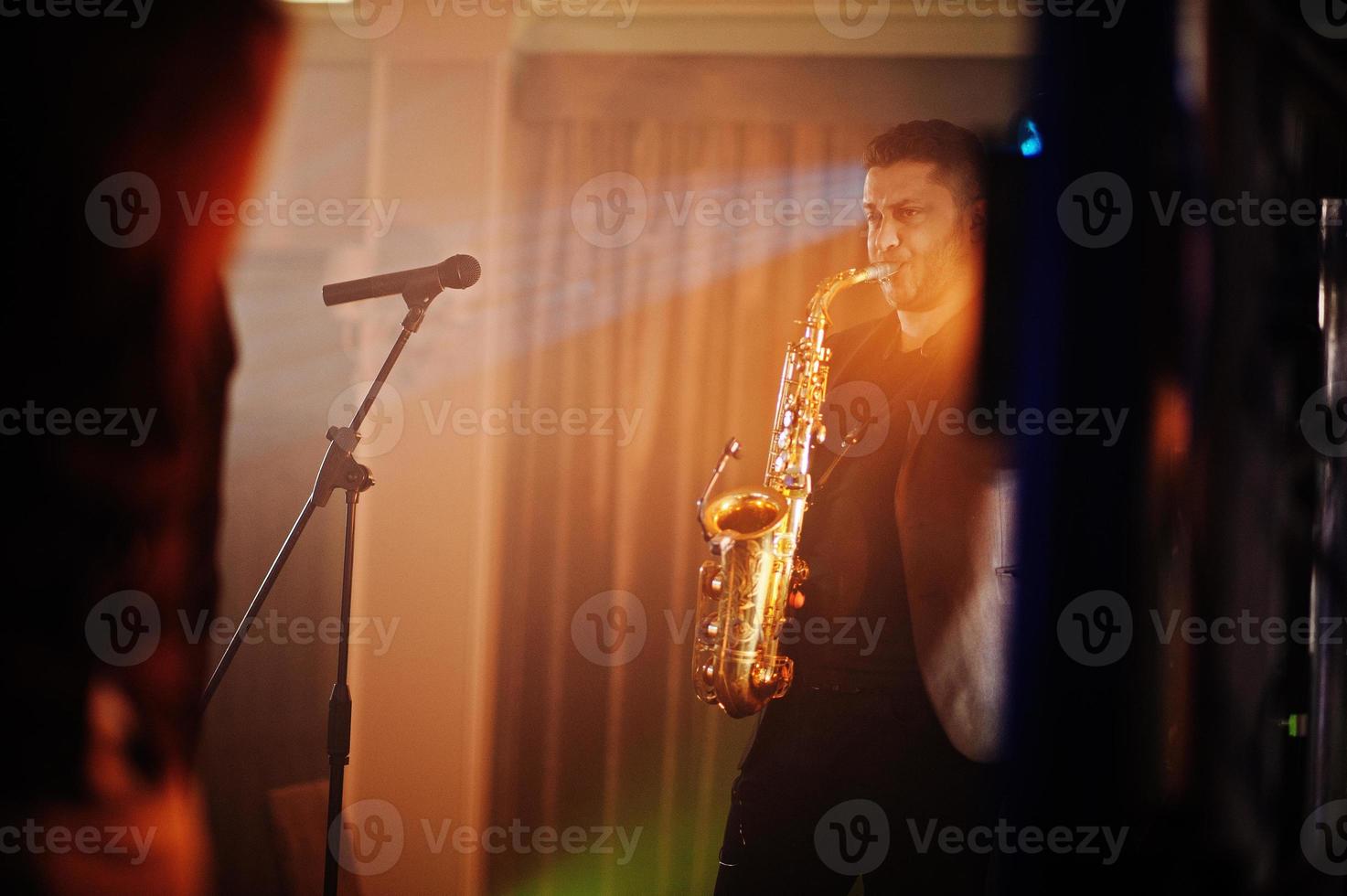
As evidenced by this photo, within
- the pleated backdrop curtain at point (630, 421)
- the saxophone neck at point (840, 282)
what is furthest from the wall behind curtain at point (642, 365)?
the saxophone neck at point (840, 282)

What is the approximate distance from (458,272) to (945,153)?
4.19ft

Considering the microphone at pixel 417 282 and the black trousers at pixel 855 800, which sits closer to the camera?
the microphone at pixel 417 282

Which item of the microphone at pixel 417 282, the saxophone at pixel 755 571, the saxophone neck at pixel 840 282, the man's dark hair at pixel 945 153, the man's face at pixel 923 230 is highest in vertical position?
the man's dark hair at pixel 945 153

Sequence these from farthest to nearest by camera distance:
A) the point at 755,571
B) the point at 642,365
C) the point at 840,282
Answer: the point at 642,365, the point at 840,282, the point at 755,571

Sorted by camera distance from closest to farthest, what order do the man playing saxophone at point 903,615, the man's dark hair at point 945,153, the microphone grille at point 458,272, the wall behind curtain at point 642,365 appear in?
1. the microphone grille at point 458,272
2. the man playing saxophone at point 903,615
3. the man's dark hair at point 945,153
4. the wall behind curtain at point 642,365

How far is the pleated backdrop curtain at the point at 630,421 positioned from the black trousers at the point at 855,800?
2.84 ft

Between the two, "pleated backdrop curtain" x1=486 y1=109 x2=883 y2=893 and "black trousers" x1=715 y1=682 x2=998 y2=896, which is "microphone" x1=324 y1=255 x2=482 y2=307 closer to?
"pleated backdrop curtain" x1=486 y1=109 x2=883 y2=893

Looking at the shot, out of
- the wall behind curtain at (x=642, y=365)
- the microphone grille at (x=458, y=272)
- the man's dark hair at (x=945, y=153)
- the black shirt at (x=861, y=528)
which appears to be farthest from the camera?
the wall behind curtain at (x=642, y=365)

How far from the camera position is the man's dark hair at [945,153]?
8.04 feet

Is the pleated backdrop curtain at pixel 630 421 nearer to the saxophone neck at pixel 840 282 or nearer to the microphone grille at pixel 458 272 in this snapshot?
the saxophone neck at pixel 840 282

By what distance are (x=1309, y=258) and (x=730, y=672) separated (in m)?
1.51

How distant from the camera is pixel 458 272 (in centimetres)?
208

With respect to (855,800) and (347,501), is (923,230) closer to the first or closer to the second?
(855,800)

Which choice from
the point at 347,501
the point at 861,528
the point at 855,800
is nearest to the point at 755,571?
the point at 861,528
